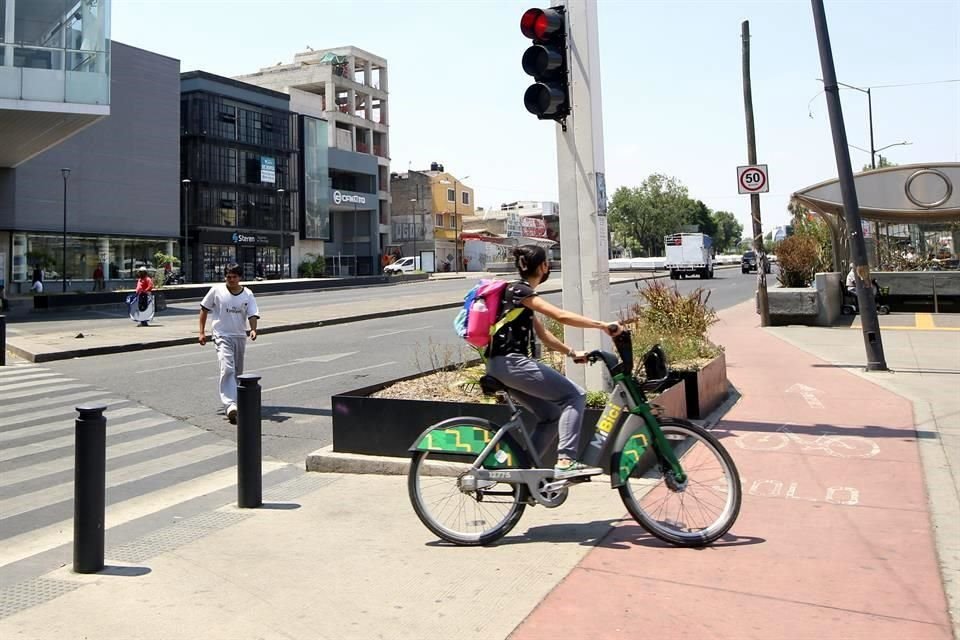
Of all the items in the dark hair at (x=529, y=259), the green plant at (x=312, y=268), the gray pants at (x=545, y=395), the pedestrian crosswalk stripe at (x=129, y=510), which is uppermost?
the green plant at (x=312, y=268)

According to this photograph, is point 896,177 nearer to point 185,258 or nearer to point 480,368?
point 480,368

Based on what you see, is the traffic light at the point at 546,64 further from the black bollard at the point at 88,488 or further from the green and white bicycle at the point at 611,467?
the black bollard at the point at 88,488

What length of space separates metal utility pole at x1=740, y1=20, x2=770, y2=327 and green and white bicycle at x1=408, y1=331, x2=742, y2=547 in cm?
1529

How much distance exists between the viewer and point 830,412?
8398 mm

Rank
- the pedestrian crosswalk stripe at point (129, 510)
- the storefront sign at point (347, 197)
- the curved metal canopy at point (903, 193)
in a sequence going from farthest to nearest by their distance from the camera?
the storefront sign at point (347, 197) < the curved metal canopy at point (903, 193) < the pedestrian crosswalk stripe at point (129, 510)

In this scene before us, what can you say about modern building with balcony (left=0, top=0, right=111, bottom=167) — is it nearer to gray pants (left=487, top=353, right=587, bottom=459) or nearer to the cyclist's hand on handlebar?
gray pants (left=487, top=353, right=587, bottom=459)

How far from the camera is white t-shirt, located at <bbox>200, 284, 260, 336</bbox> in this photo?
9148 millimetres

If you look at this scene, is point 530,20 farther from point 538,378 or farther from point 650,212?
point 650,212

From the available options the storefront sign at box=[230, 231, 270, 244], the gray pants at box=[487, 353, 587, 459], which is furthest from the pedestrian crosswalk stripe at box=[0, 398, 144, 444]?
the storefront sign at box=[230, 231, 270, 244]

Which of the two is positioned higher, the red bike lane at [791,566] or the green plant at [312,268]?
the green plant at [312,268]

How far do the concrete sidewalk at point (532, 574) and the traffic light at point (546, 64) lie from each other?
3128 millimetres

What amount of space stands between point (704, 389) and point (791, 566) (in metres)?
4.12

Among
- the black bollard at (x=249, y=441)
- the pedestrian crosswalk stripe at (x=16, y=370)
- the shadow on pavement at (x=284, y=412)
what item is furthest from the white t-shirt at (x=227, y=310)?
the pedestrian crosswalk stripe at (x=16, y=370)

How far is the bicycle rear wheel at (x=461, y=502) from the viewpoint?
457 cm
